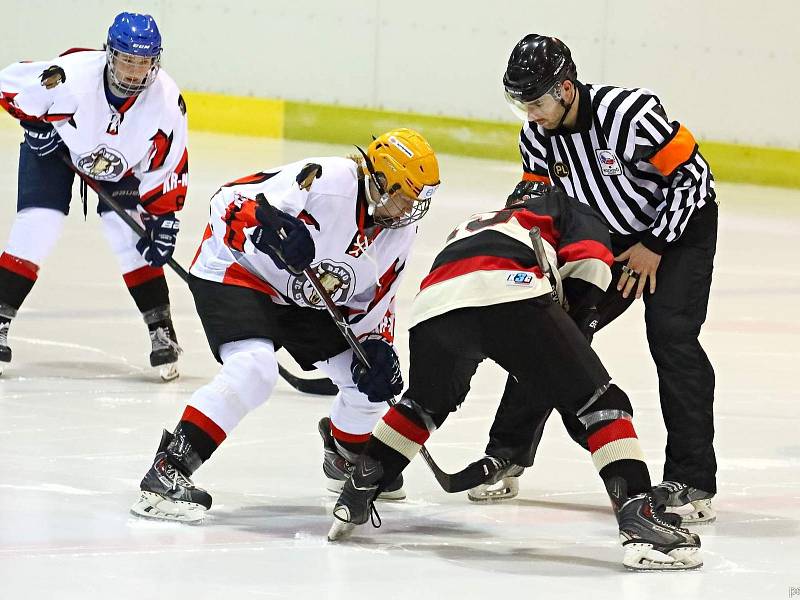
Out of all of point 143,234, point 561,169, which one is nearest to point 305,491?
point 561,169

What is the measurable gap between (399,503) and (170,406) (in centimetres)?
104

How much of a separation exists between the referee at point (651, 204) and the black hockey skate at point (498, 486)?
1.14 feet

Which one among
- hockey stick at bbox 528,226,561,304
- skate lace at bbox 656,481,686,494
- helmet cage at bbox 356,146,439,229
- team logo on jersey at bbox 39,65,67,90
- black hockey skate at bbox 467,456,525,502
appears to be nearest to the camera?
hockey stick at bbox 528,226,561,304

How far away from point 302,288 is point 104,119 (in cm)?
145

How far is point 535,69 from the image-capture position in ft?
10.3

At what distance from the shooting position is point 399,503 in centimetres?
335

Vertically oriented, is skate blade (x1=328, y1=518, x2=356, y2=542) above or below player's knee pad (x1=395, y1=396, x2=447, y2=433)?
below

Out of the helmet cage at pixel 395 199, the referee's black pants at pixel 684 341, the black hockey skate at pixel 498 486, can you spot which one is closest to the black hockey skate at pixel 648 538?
the referee's black pants at pixel 684 341

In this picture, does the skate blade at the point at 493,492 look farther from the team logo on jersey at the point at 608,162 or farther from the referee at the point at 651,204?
the team logo on jersey at the point at 608,162

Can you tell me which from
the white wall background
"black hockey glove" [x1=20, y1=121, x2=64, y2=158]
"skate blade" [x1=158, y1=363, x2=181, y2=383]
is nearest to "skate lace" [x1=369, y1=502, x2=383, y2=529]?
"skate blade" [x1=158, y1=363, x2=181, y2=383]

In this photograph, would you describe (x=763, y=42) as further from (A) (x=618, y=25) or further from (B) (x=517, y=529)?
(B) (x=517, y=529)

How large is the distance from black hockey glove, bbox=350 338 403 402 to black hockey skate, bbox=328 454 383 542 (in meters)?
0.27

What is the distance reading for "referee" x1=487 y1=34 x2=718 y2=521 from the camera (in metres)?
3.18

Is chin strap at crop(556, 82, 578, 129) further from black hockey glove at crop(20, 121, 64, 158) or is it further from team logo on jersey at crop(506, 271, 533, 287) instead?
black hockey glove at crop(20, 121, 64, 158)
